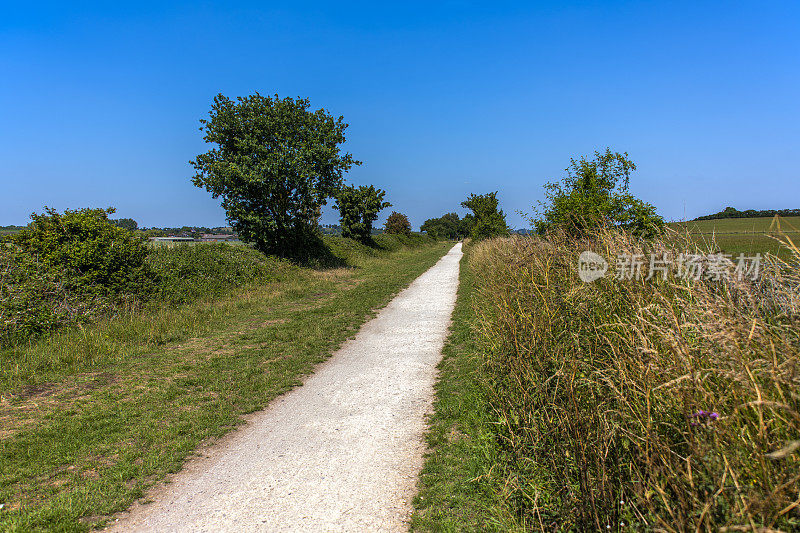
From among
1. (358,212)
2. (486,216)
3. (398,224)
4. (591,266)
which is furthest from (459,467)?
(398,224)

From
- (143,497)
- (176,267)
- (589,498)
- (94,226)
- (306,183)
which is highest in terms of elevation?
(306,183)

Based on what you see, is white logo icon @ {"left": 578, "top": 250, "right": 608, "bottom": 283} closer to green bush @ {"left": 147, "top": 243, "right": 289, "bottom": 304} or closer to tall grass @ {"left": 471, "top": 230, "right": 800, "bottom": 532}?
tall grass @ {"left": 471, "top": 230, "right": 800, "bottom": 532}

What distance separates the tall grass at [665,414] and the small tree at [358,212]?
32.2 metres

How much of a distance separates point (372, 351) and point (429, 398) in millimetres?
2494

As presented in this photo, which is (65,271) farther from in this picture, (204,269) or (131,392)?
(131,392)

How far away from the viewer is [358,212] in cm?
3725

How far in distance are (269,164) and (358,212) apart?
1891 cm

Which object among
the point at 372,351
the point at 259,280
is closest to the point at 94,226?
the point at 259,280

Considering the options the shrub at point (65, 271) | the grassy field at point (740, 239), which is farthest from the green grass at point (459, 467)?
the shrub at point (65, 271)

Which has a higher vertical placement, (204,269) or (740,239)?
(740,239)

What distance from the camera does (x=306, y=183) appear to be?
19719 millimetres

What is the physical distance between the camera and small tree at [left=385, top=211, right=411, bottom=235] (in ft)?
173

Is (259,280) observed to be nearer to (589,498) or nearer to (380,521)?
(380,521)

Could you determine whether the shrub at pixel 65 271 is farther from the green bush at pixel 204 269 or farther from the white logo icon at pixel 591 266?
the white logo icon at pixel 591 266
